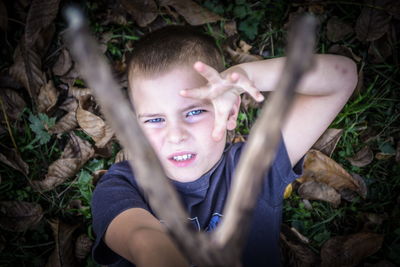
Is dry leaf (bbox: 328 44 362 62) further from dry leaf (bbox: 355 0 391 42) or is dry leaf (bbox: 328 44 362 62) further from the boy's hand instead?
the boy's hand

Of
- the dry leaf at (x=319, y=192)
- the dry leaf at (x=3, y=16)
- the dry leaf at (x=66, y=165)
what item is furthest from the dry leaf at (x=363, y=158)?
the dry leaf at (x=3, y=16)

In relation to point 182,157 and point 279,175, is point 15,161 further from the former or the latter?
point 279,175

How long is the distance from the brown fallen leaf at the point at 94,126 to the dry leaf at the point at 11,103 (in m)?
0.43

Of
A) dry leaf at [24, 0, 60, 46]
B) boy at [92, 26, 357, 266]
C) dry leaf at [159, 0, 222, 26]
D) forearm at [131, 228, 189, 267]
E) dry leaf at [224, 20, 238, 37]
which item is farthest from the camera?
dry leaf at [224, 20, 238, 37]

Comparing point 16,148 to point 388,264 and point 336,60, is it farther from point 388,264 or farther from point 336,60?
point 388,264

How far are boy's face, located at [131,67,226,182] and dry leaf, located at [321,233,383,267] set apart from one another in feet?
4.20

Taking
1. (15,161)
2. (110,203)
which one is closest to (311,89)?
(110,203)

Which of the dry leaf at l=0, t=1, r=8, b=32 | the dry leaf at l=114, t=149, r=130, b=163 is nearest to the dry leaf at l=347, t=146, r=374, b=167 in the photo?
the dry leaf at l=114, t=149, r=130, b=163

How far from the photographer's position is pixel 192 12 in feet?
7.38

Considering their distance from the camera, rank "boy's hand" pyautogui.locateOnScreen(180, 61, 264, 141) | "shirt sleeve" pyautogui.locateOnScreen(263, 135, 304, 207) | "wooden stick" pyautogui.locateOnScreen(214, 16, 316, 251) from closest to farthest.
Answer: "wooden stick" pyautogui.locateOnScreen(214, 16, 316, 251) → "boy's hand" pyautogui.locateOnScreen(180, 61, 264, 141) → "shirt sleeve" pyautogui.locateOnScreen(263, 135, 304, 207)

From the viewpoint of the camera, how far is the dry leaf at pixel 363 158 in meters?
2.27

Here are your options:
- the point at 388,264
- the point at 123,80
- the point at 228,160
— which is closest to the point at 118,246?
the point at 228,160

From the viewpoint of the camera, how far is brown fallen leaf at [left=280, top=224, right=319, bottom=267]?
223 cm

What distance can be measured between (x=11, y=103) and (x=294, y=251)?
7.63ft
